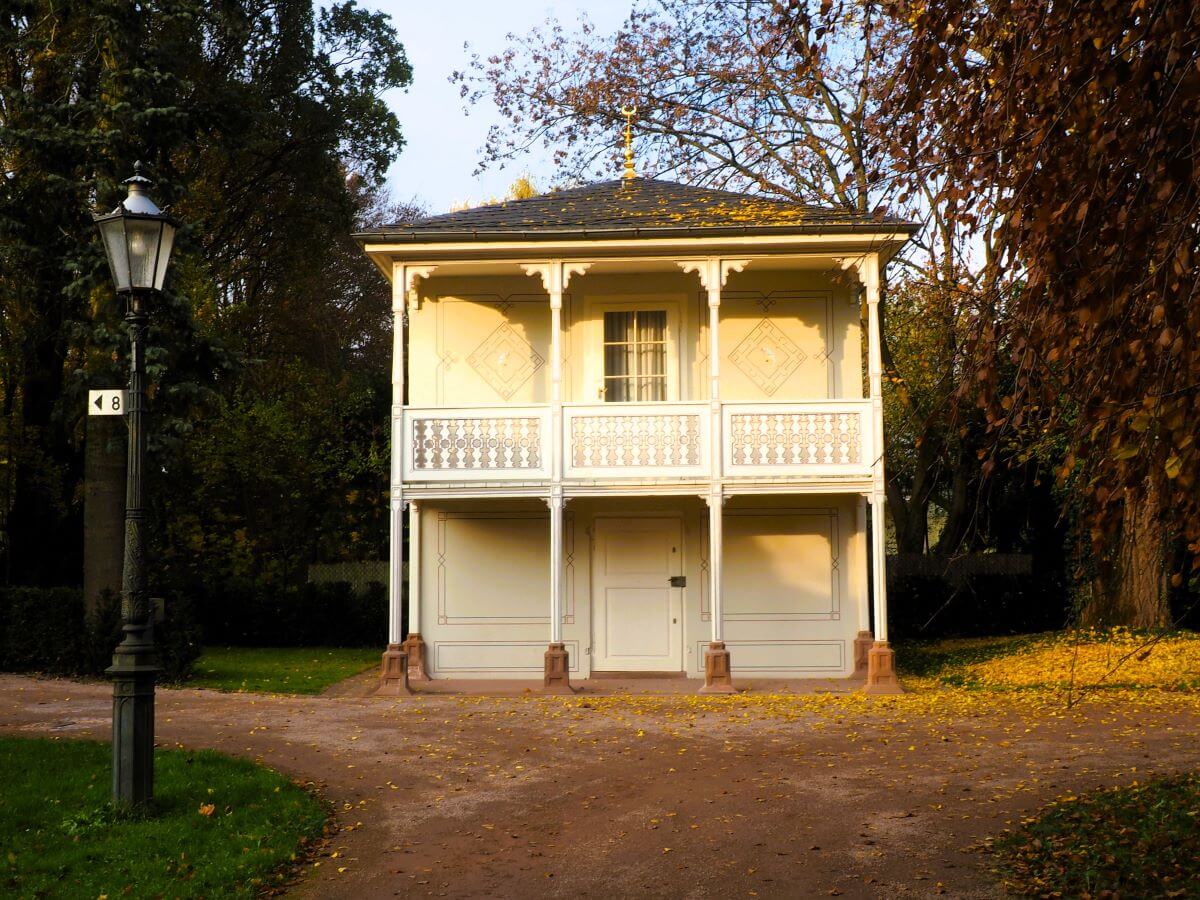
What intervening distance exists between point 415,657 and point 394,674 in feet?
3.61

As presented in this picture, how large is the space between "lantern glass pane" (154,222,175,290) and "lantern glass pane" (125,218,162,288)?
0.10 ft

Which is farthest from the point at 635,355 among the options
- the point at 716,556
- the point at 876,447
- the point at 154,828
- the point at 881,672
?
the point at 154,828

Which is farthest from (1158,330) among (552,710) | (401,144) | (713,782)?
(401,144)

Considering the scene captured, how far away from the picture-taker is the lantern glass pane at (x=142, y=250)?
27.2 ft

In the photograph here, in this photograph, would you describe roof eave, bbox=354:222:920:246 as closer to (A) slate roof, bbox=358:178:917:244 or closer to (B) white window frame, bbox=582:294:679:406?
(A) slate roof, bbox=358:178:917:244

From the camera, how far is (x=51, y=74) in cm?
2097

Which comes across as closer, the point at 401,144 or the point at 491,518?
the point at 491,518

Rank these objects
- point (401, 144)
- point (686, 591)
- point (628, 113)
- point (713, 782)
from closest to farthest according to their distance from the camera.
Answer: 1. point (713, 782)
2. point (686, 591)
3. point (628, 113)
4. point (401, 144)

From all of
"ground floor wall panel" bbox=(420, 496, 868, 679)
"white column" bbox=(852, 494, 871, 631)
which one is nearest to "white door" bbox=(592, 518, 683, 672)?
"ground floor wall panel" bbox=(420, 496, 868, 679)

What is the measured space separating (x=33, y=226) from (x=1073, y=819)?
58.0ft

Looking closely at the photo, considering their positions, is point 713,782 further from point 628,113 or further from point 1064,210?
point 628,113

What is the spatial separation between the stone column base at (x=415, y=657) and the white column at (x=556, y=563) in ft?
7.04

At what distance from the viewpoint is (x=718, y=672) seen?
15398 millimetres

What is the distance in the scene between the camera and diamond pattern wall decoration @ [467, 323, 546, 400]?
57.1 feet
